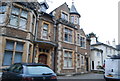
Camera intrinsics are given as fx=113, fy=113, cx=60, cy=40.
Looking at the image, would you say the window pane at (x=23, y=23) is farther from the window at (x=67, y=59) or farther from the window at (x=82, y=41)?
the window at (x=82, y=41)

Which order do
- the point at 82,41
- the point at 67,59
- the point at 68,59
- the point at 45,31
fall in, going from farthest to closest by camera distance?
the point at 82,41 < the point at 68,59 < the point at 67,59 < the point at 45,31

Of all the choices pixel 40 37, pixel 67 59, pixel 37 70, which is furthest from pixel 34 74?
pixel 67 59

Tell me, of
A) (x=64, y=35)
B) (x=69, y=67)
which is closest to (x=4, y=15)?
(x=64, y=35)

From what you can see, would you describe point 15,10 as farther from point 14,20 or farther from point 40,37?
point 40,37

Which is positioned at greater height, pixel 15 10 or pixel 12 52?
pixel 15 10

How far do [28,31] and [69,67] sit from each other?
7.65 meters

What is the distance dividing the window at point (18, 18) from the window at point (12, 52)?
1.63 meters

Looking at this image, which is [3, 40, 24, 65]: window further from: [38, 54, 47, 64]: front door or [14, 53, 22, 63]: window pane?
[38, 54, 47, 64]: front door

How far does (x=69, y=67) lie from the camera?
15211mm

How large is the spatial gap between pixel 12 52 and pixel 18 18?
10.1ft

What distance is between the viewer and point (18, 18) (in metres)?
10.2

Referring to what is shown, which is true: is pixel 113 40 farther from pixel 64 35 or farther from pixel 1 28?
pixel 1 28

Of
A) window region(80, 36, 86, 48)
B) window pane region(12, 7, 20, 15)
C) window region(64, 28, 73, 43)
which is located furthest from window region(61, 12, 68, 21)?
window pane region(12, 7, 20, 15)

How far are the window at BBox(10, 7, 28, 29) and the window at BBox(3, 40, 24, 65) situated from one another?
1.63 meters
